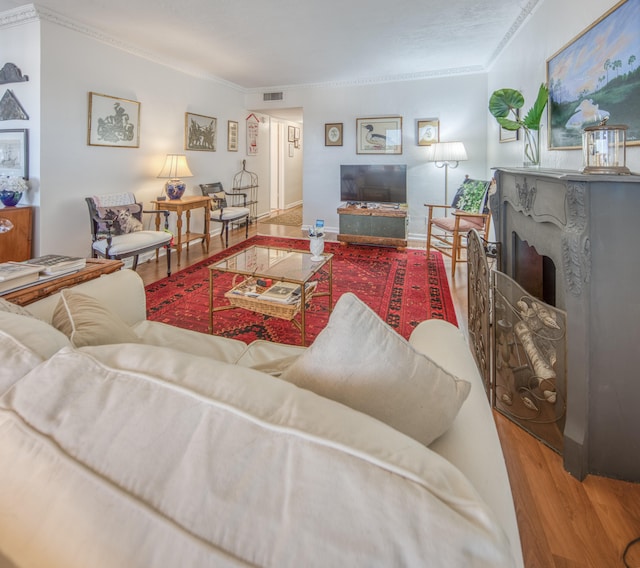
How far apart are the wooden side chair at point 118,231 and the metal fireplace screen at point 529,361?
3.31 metres

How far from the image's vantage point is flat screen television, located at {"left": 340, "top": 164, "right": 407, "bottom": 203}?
5836 millimetres

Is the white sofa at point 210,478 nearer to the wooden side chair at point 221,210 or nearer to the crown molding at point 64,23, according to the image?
the crown molding at point 64,23

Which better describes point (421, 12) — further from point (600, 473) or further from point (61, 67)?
point (600, 473)

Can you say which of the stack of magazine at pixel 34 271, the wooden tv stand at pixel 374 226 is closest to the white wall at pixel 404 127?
the wooden tv stand at pixel 374 226

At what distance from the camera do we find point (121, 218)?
402cm

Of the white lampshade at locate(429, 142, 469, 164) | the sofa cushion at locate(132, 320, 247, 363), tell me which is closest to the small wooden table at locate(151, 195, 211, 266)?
the sofa cushion at locate(132, 320, 247, 363)

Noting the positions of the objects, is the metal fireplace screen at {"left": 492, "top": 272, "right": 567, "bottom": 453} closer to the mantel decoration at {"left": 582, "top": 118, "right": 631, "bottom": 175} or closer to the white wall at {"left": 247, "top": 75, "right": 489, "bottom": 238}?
the mantel decoration at {"left": 582, "top": 118, "right": 631, "bottom": 175}

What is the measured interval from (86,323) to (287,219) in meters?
7.38

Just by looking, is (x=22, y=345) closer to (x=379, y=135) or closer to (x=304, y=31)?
(x=304, y=31)

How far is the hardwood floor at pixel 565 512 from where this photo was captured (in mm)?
1200

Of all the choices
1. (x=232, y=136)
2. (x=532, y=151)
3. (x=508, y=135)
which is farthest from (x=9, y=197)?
(x=508, y=135)

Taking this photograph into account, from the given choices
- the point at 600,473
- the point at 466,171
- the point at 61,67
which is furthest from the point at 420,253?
the point at 61,67

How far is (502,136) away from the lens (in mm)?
4508

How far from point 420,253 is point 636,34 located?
3.59 meters
